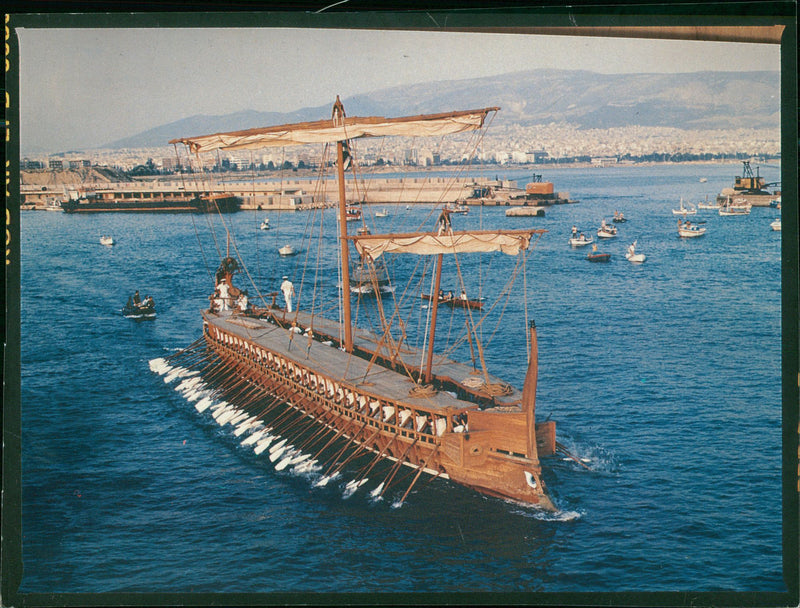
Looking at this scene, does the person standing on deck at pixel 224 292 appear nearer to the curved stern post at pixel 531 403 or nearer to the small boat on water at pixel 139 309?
the small boat on water at pixel 139 309

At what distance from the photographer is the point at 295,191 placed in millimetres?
63906

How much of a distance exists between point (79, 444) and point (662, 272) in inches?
1273

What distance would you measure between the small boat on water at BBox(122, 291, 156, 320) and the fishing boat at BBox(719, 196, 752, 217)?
31280 mm

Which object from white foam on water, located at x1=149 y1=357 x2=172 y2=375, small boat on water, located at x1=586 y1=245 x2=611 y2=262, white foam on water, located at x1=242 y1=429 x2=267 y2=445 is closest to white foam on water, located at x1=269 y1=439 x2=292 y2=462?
white foam on water, located at x1=242 y1=429 x2=267 y2=445

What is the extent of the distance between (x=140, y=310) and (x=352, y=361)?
15.2 m

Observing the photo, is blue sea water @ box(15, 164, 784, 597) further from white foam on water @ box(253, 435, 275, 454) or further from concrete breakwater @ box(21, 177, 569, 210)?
concrete breakwater @ box(21, 177, 569, 210)

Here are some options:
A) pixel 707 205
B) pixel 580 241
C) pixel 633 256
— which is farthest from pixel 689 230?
pixel 580 241

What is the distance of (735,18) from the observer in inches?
661

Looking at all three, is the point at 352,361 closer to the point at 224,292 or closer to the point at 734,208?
the point at 224,292

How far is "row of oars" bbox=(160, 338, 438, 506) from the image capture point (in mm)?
21750

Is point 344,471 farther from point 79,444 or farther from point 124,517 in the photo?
point 79,444

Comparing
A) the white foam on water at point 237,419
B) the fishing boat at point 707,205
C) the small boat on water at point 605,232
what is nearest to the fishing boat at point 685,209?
the fishing boat at point 707,205

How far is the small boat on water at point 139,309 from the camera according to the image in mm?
35000

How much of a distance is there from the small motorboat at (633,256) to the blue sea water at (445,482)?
163 cm
